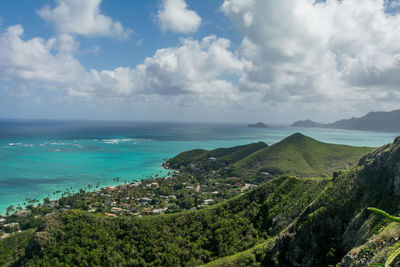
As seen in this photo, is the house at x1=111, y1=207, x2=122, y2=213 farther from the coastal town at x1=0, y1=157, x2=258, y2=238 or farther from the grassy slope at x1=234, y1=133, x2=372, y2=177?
the grassy slope at x1=234, y1=133, x2=372, y2=177

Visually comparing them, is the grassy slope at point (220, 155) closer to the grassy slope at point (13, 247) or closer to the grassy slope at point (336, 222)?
the grassy slope at point (13, 247)

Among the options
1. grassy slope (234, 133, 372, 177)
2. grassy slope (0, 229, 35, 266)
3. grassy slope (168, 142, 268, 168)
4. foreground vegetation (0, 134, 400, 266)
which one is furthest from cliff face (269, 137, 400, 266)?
grassy slope (168, 142, 268, 168)

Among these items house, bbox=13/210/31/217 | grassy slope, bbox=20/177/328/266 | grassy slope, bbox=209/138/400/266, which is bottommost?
house, bbox=13/210/31/217

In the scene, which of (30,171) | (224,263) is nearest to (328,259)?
(224,263)

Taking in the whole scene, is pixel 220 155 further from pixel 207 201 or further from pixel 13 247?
pixel 13 247

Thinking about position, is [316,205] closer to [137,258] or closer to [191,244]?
[191,244]

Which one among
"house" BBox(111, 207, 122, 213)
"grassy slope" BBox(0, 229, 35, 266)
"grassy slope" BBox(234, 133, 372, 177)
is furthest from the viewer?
"grassy slope" BBox(234, 133, 372, 177)

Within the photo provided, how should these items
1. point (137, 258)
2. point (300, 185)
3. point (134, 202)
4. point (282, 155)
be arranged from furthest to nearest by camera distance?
point (282, 155) → point (134, 202) → point (300, 185) → point (137, 258)
